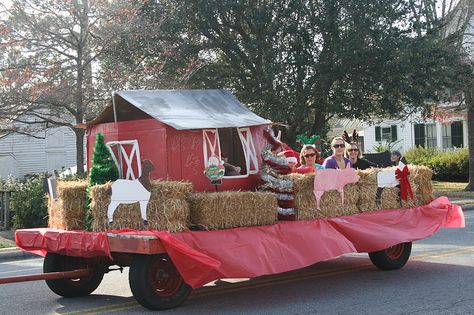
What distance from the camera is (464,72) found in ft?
77.8

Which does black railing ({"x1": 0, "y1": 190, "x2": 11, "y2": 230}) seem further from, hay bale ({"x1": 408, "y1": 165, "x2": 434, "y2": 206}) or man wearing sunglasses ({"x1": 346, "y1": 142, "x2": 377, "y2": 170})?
hay bale ({"x1": 408, "y1": 165, "x2": 434, "y2": 206})

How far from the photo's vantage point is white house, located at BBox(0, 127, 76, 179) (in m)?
37.2

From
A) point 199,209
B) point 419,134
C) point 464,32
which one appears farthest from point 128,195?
point 419,134

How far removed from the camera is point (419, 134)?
42656 millimetres

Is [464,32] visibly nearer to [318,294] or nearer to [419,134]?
[419,134]

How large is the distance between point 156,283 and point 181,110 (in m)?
2.25

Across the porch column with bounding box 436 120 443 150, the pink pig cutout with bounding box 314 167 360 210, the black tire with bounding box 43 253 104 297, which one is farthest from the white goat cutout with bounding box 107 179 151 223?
the porch column with bounding box 436 120 443 150

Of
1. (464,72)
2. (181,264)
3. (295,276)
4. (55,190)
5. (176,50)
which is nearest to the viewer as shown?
(181,264)

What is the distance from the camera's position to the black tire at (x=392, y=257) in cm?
951

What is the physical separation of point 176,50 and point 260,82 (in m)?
2.77

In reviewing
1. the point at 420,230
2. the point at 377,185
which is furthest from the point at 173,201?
the point at 420,230

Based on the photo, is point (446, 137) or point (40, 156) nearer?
point (40, 156)

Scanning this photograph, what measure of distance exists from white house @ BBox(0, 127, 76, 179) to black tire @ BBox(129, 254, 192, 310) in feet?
102

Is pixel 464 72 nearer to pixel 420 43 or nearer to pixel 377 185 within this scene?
pixel 420 43
